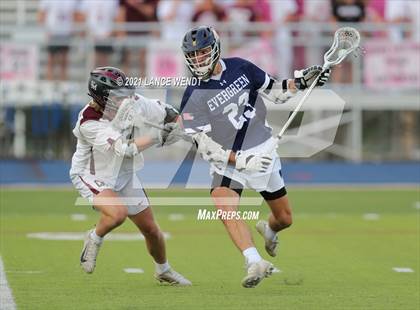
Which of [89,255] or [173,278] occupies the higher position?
[89,255]

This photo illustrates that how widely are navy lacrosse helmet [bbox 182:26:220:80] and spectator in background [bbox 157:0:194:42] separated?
1246 cm

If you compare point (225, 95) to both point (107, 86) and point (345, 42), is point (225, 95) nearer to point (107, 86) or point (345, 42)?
point (107, 86)

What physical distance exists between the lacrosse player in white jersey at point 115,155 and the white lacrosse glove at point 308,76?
1.07m

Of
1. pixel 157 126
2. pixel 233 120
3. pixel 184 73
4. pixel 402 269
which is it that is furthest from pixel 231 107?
pixel 184 73

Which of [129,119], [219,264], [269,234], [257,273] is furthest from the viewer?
[219,264]

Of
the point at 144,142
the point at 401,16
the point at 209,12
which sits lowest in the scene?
the point at 209,12

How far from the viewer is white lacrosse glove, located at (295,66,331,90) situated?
28.5 feet

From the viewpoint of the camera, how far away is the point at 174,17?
21094 millimetres

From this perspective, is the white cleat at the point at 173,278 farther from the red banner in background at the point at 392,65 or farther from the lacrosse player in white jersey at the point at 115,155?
the red banner in background at the point at 392,65

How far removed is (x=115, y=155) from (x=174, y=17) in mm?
12659

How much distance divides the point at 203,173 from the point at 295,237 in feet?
24.6

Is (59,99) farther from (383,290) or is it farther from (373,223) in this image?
(383,290)

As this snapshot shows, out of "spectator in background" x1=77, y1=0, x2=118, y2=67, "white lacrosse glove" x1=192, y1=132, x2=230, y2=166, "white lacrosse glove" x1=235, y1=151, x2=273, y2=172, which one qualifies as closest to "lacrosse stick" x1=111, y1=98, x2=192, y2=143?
"white lacrosse glove" x1=192, y1=132, x2=230, y2=166

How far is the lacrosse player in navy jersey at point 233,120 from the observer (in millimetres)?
8414
